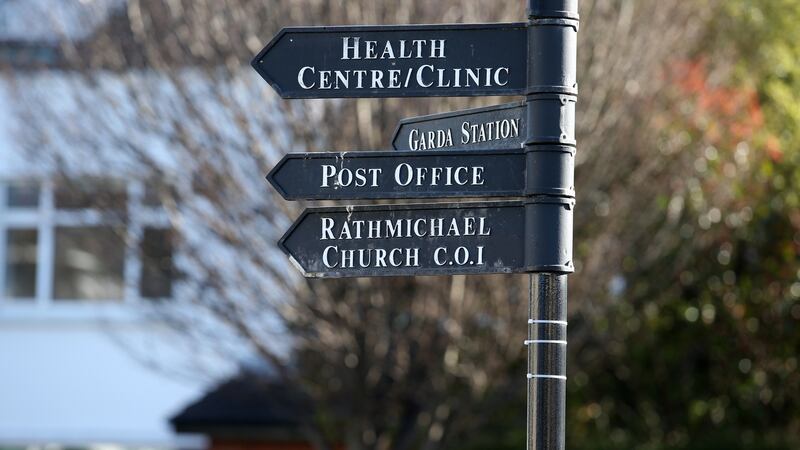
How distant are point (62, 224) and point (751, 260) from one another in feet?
24.3

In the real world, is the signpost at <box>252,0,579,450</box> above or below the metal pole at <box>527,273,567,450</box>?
above

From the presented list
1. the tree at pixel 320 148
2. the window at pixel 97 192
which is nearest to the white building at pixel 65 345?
the window at pixel 97 192

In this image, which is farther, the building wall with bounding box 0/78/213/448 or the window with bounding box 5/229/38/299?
the window with bounding box 5/229/38/299

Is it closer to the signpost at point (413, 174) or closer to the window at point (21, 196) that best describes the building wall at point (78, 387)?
the window at point (21, 196)

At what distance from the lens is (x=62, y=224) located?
608 inches

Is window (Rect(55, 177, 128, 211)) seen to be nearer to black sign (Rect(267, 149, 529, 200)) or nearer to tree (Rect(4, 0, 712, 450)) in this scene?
tree (Rect(4, 0, 712, 450))

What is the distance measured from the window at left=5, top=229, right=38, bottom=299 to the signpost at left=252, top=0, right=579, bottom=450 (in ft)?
35.9

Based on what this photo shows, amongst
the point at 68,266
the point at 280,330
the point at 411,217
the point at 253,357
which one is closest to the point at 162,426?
the point at 68,266

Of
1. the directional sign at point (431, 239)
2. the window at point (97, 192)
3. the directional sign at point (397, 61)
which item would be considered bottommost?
the directional sign at point (431, 239)

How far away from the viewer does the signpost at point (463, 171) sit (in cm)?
513

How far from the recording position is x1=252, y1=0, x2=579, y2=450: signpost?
5.13 metres

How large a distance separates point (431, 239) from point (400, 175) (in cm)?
29

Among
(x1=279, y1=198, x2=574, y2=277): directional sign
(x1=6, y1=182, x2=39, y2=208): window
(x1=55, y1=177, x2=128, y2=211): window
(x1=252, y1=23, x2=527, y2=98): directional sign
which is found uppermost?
(x1=6, y1=182, x2=39, y2=208): window

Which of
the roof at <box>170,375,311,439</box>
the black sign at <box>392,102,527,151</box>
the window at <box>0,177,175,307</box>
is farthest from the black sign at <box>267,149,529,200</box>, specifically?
the window at <box>0,177,175,307</box>
